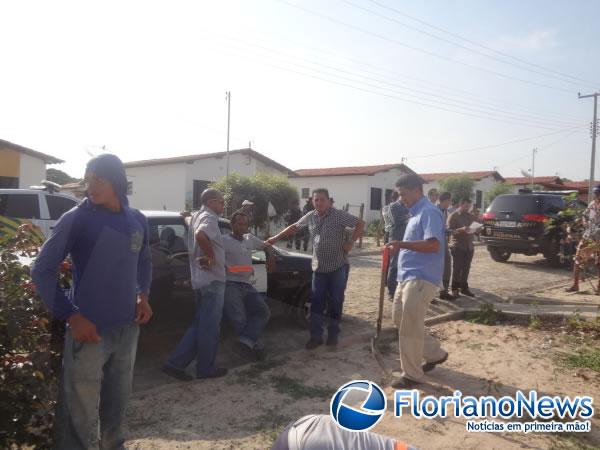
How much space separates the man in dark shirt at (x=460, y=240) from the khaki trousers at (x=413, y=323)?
3.80m

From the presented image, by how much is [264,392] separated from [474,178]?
119 feet

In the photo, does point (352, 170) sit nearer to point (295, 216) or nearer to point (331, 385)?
point (295, 216)

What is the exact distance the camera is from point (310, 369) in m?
4.57

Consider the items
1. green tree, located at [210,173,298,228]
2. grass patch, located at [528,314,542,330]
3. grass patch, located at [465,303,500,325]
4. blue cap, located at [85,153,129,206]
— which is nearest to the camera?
blue cap, located at [85,153,129,206]

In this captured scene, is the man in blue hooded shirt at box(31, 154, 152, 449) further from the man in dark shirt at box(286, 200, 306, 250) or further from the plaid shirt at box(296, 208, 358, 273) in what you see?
the man in dark shirt at box(286, 200, 306, 250)

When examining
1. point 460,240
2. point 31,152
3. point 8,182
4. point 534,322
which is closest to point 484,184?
point 31,152

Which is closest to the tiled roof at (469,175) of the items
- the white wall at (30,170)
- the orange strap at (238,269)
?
the white wall at (30,170)

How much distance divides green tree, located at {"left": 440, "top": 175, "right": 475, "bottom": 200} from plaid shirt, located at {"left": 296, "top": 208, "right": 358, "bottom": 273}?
30.8 metres

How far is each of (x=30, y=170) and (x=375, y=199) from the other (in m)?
19.4

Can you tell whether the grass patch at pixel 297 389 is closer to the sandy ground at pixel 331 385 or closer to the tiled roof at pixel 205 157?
the sandy ground at pixel 331 385

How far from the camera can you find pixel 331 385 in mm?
4195

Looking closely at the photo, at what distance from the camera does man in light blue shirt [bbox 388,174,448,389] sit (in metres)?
3.94

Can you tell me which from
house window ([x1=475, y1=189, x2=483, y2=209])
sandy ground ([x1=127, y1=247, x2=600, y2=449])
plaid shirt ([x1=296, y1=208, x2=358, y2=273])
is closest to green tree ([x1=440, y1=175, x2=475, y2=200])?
house window ([x1=475, y1=189, x2=483, y2=209])

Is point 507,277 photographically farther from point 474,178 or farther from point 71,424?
point 474,178
